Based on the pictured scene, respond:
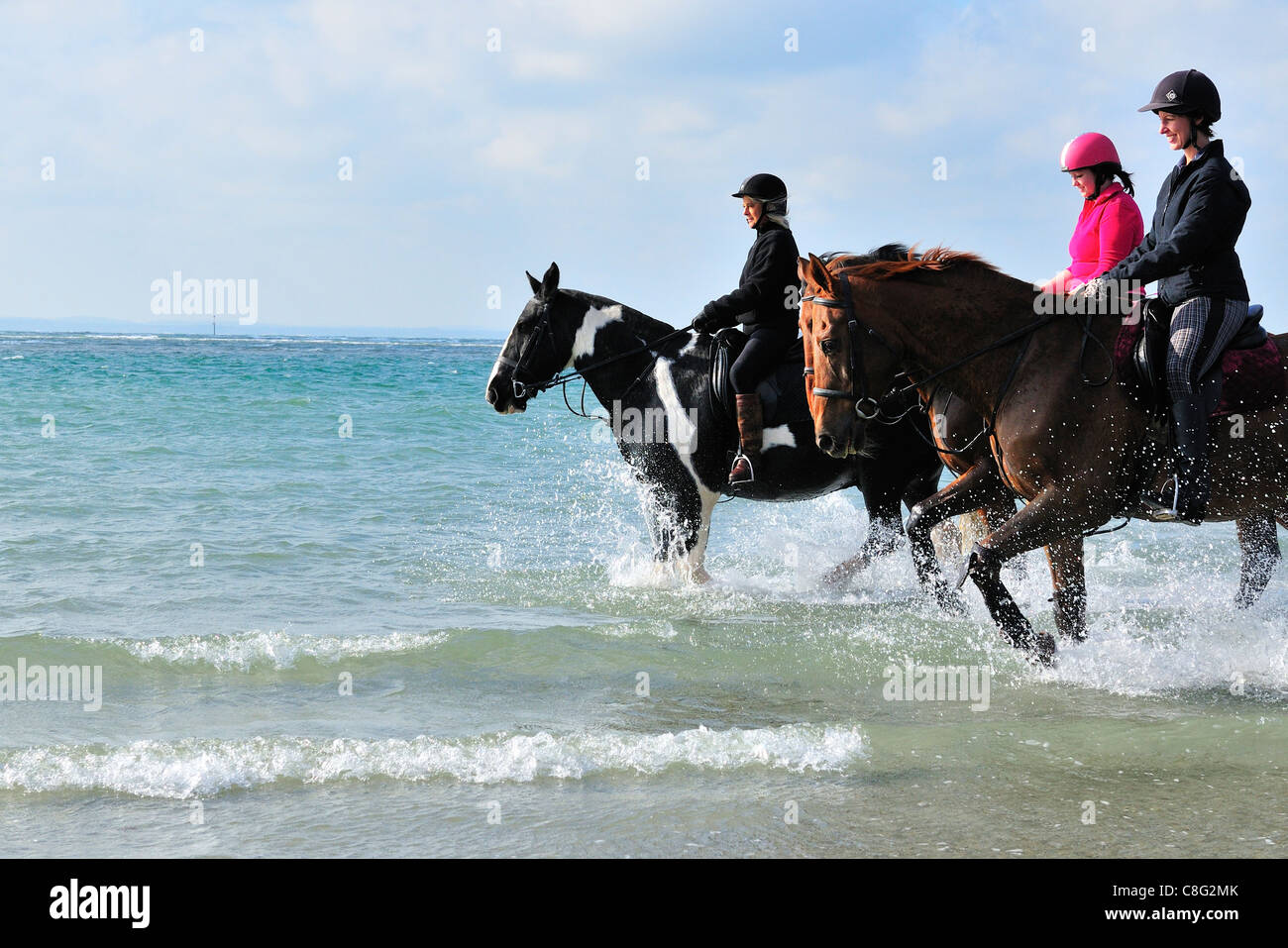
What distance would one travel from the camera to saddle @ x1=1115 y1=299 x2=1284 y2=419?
6.43 m

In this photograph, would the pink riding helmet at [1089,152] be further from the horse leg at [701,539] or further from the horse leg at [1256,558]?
the horse leg at [701,539]

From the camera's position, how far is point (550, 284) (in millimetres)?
9297

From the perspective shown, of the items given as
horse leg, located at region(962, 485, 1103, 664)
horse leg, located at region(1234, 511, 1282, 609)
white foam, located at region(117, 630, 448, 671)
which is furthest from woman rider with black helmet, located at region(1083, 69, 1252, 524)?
white foam, located at region(117, 630, 448, 671)

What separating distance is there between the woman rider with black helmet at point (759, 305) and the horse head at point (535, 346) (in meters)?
1.10

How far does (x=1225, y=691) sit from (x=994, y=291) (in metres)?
2.69

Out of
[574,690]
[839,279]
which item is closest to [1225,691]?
[839,279]

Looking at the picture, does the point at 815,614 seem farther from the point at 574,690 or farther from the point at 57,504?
the point at 57,504

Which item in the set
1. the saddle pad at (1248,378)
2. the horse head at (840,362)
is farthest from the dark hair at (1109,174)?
the horse head at (840,362)

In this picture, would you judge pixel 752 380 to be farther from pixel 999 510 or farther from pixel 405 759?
pixel 405 759

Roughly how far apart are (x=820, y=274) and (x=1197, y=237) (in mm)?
1898

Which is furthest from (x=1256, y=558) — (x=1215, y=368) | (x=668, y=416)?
(x=668, y=416)

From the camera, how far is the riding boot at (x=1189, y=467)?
6375 mm

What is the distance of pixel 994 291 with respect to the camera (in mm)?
6648

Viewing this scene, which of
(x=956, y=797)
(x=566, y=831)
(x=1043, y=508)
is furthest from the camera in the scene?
(x=1043, y=508)
